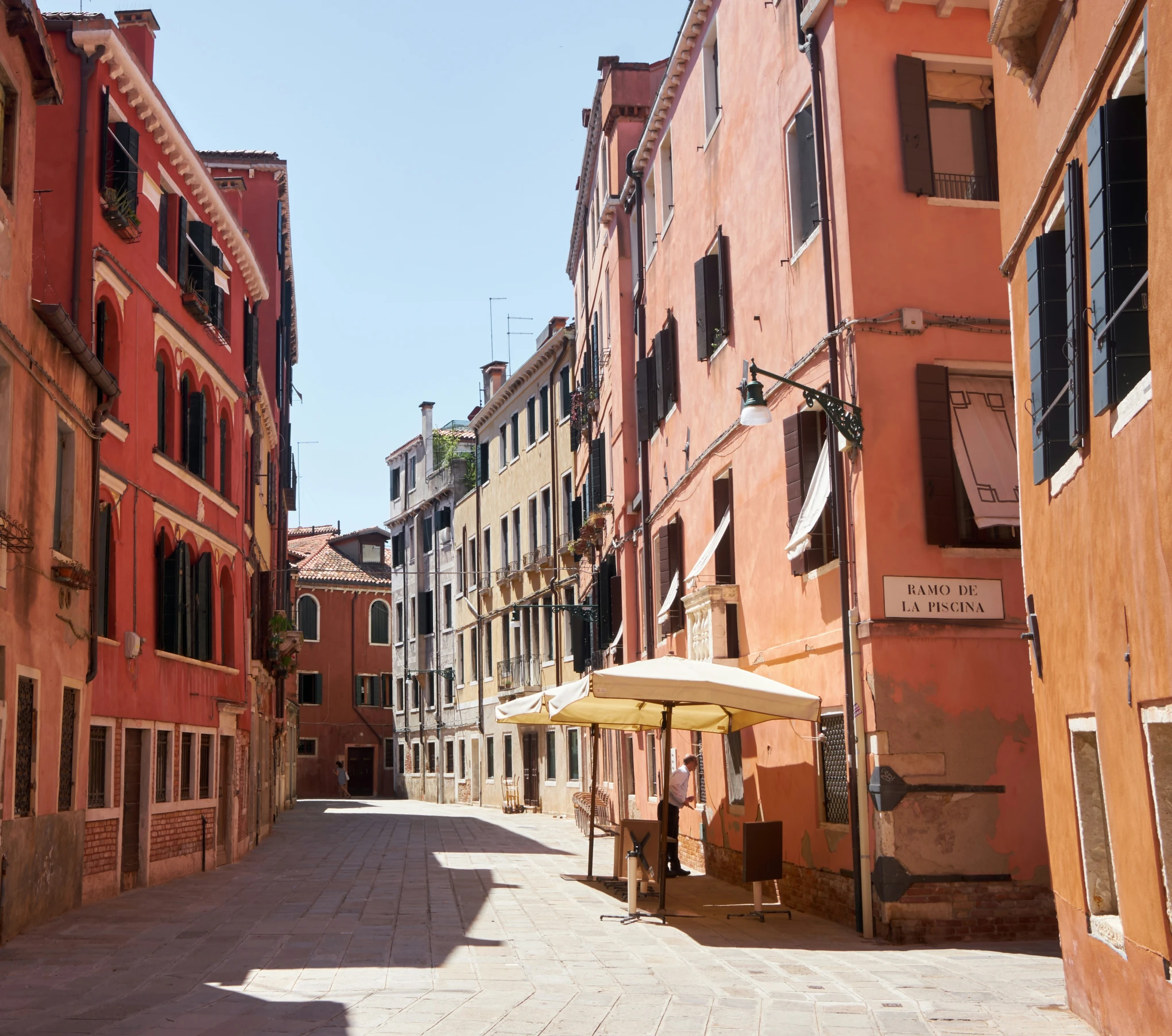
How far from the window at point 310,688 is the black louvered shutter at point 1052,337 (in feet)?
159

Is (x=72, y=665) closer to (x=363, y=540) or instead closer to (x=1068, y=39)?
(x=1068, y=39)

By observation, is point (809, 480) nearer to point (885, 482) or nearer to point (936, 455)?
point (885, 482)

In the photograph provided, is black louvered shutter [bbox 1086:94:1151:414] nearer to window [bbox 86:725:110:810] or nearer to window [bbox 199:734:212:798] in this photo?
window [bbox 86:725:110:810]

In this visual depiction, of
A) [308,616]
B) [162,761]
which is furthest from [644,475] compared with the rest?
[308,616]

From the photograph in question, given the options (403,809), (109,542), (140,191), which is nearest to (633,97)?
(140,191)

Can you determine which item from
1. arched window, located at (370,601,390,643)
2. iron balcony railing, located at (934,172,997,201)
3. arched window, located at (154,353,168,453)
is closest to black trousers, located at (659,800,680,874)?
iron balcony railing, located at (934,172,997,201)

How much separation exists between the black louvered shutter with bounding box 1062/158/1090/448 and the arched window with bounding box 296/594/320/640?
49.6 meters

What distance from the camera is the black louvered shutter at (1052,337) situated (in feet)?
26.2

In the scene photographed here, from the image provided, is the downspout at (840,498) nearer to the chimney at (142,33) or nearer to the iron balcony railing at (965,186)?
the iron balcony railing at (965,186)

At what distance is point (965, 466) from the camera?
12328 mm

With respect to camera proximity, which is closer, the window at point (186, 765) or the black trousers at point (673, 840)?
the black trousers at point (673, 840)

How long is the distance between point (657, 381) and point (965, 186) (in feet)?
25.9

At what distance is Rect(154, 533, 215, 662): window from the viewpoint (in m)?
18.7

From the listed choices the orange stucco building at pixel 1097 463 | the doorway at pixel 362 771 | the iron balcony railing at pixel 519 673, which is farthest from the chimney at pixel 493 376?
the orange stucco building at pixel 1097 463
